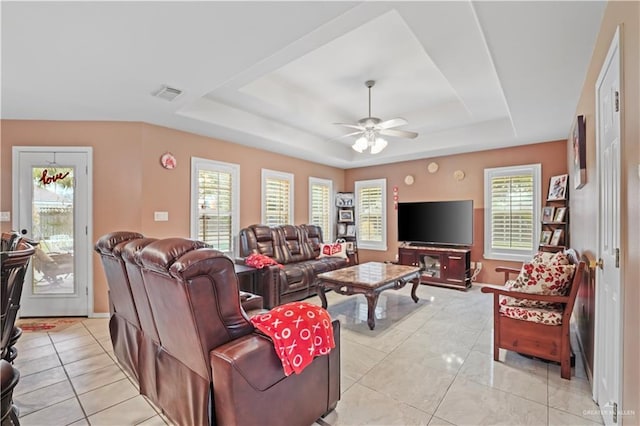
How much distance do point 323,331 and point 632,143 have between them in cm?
174

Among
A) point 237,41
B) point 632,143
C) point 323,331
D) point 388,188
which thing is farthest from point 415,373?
point 388,188

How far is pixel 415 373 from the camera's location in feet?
8.07

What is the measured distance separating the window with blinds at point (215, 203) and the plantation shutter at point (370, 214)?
313 centimetres

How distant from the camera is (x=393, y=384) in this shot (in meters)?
2.31

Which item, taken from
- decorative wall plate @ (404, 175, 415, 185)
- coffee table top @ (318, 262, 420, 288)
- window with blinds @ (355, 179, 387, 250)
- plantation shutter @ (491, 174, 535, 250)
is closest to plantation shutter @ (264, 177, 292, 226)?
window with blinds @ (355, 179, 387, 250)

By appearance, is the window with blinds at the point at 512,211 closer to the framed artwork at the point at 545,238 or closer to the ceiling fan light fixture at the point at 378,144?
the framed artwork at the point at 545,238

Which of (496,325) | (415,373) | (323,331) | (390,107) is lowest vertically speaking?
(415,373)

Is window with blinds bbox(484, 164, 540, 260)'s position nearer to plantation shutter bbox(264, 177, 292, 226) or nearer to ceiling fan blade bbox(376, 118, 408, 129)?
ceiling fan blade bbox(376, 118, 408, 129)

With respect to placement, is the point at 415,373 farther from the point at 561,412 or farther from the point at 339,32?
the point at 339,32

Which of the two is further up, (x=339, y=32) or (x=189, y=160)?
(x=339, y=32)

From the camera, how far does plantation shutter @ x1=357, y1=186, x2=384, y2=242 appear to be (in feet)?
22.3

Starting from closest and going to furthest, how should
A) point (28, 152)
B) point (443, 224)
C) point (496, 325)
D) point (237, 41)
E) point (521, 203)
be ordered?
1. point (237, 41)
2. point (496, 325)
3. point (28, 152)
4. point (521, 203)
5. point (443, 224)

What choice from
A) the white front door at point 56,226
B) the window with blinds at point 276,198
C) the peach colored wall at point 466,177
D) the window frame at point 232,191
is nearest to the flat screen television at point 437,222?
the peach colored wall at point 466,177

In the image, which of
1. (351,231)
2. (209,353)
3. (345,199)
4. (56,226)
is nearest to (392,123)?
(209,353)
